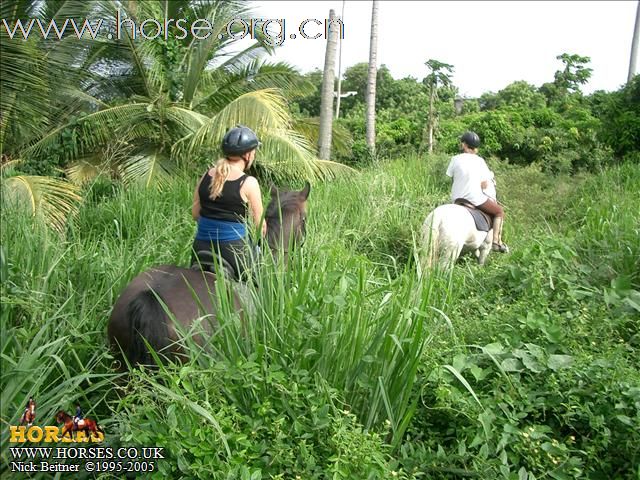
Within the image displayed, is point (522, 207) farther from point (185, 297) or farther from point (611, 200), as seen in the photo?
point (185, 297)

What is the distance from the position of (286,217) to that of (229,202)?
494 mm

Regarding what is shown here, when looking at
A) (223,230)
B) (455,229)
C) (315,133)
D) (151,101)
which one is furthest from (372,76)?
(223,230)

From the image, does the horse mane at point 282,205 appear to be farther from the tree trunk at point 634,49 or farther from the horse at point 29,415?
the tree trunk at point 634,49

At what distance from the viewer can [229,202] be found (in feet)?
13.7

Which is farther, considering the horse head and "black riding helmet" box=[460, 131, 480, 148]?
"black riding helmet" box=[460, 131, 480, 148]

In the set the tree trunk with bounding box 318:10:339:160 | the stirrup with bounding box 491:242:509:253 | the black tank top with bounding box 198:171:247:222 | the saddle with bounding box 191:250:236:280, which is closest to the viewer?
the saddle with bounding box 191:250:236:280

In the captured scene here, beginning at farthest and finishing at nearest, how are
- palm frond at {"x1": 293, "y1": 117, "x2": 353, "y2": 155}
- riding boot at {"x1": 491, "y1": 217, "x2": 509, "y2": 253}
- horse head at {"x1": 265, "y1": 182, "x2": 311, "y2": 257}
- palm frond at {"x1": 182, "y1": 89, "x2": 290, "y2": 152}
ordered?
palm frond at {"x1": 293, "y1": 117, "x2": 353, "y2": 155}, palm frond at {"x1": 182, "y1": 89, "x2": 290, "y2": 152}, riding boot at {"x1": 491, "y1": 217, "x2": 509, "y2": 253}, horse head at {"x1": 265, "y1": 182, "x2": 311, "y2": 257}

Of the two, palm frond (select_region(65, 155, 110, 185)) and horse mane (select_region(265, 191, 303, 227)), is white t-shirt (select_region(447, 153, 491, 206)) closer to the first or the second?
horse mane (select_region(265, 191, 303, 227))

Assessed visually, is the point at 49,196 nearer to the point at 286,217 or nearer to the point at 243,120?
the point at 286,217

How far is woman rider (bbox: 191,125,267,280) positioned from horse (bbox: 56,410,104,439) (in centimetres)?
147

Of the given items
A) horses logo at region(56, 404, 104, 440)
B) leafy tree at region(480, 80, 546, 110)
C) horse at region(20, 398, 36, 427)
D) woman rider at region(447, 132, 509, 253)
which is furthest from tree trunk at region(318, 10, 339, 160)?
leafy tree at region(480, 80, 546, 110)

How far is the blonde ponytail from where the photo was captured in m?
4.18

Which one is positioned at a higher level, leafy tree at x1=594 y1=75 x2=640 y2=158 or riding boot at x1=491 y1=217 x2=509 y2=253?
leafy tree at x1=594 y1=75 x2=640 y2=158

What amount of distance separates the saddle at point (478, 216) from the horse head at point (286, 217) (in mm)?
3019
